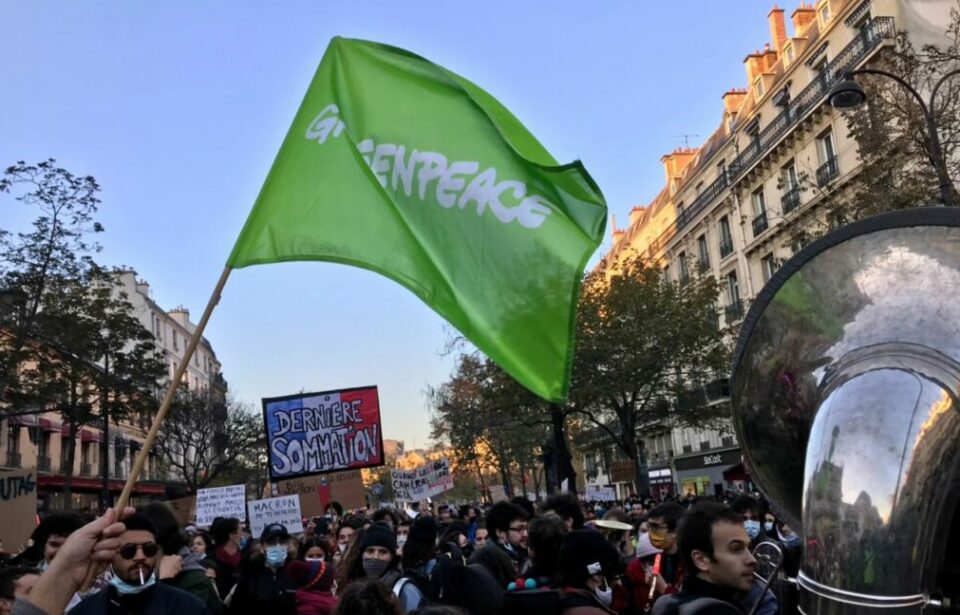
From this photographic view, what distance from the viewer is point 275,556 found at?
6.34 meters

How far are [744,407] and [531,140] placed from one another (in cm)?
152

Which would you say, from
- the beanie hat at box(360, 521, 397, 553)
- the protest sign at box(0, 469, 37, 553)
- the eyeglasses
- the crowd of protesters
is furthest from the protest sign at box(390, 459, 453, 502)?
the eyeglasses

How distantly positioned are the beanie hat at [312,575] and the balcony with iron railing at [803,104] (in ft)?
64.0

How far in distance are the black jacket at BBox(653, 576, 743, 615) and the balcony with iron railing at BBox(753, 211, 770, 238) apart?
32.2 metres

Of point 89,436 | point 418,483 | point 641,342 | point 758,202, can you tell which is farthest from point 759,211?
point 89,436

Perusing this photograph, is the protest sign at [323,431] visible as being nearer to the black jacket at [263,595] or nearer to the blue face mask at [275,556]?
the blue face mask at [275,556]

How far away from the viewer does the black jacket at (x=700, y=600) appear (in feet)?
9.16

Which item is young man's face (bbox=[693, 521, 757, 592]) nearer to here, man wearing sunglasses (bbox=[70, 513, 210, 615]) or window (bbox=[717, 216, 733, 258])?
man wearing sunglasses (bbox=[70, 513, 210, 615])

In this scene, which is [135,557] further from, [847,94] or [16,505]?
[847,94]

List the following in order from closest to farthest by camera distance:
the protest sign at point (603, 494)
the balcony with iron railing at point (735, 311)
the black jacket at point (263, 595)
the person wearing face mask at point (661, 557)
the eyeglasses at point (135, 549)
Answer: the eyeglasses at point (135, 549)
the person wearing face mask at point (661, 557)
the black jacket at point (263, 595)
the protest sign at point (603, 494)
the balcony with iron railing at point (735, 311)

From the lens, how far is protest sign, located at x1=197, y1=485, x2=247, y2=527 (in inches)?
573

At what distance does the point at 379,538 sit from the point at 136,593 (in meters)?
1.71

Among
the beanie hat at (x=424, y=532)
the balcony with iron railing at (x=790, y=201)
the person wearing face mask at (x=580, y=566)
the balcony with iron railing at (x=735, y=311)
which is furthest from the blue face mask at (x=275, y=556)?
the balcony with iron railing at (x=735, y=311)

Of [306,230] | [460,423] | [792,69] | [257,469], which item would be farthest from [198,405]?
[306,230]
